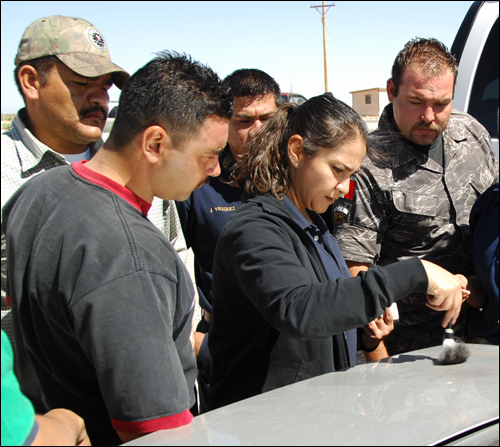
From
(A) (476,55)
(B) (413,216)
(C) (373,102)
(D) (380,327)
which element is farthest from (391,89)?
(C) (373,102)

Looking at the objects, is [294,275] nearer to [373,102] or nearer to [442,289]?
[442,289]

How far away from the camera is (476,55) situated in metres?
3.00

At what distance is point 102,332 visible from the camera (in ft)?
3.28

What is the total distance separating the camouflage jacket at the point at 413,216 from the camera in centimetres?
226

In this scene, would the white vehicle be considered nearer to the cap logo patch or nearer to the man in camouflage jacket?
the man in camouflage jacket

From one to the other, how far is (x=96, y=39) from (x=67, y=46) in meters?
0.14

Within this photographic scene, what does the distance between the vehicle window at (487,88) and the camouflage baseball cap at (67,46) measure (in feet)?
7.37

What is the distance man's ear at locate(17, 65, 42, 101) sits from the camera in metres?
1.82

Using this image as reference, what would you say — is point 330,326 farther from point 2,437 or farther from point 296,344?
point 2,437

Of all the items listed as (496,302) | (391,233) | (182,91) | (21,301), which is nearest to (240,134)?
(391,233)

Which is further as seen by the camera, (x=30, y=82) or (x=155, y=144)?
(x=30, y=82)

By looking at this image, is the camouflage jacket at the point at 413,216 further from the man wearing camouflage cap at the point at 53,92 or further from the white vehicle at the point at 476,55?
the man wearing camouflage cap at the point at 53,92

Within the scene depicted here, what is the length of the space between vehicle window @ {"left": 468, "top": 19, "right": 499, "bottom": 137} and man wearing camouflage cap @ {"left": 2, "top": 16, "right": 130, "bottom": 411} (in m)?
2.25

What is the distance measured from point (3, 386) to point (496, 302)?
143cm
